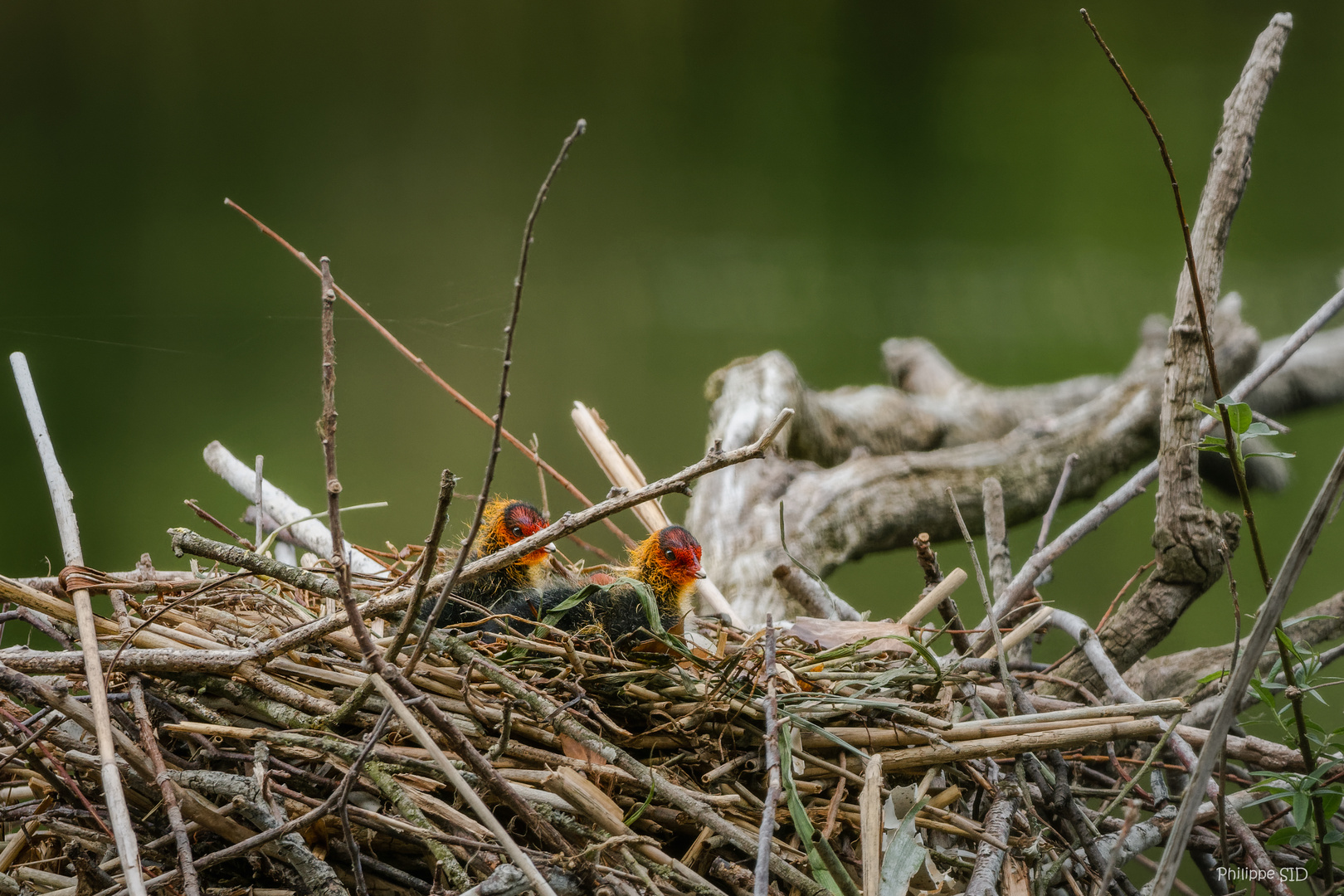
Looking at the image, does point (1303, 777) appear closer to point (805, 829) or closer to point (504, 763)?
point (805, 829)

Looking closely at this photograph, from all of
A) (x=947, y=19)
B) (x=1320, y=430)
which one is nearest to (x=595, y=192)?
(x=947, y=19)

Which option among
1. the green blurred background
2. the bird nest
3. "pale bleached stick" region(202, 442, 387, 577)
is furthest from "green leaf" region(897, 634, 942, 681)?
the green blurred background

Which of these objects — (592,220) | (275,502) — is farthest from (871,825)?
(592,220)

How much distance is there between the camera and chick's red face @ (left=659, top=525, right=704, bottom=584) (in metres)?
1.21

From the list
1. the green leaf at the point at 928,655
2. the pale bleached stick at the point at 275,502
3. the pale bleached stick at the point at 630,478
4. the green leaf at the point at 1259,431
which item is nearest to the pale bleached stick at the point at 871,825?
the green leaf at the point at 928,655

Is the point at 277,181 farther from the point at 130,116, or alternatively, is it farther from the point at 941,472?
the point at 941,472

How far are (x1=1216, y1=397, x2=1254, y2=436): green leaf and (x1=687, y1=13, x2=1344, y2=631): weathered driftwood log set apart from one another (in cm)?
77

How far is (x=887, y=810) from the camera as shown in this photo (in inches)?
33.6

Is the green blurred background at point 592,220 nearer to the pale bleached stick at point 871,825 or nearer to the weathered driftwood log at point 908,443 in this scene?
the weathered driftwood log at point 908,443

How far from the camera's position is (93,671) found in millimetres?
701

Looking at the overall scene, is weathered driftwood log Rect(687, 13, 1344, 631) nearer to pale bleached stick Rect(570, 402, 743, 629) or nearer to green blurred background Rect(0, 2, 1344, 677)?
pale bleached stick Rect(570, 402, 743, 629)

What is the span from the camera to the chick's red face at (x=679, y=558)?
3.98 ft

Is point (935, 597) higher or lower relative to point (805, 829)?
higher

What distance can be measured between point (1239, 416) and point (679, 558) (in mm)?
698
